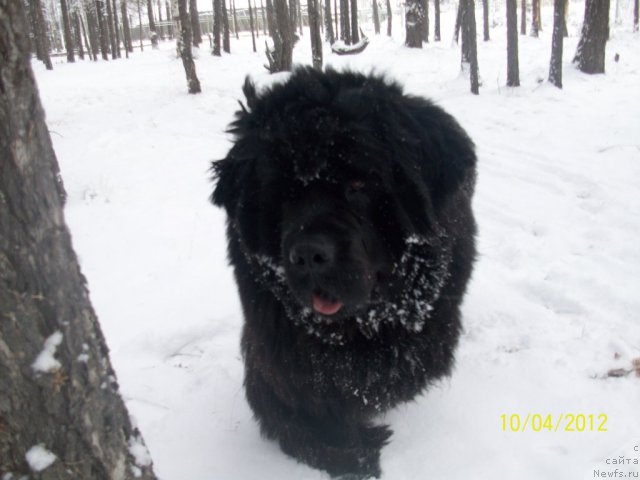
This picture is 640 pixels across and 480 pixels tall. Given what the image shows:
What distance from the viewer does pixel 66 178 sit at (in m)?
6.70

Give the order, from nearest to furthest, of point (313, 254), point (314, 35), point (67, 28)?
point (313, 254), point (314, 35), point (67, 28)

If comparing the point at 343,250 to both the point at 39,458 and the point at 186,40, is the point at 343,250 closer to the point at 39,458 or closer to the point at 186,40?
the point at 39,458

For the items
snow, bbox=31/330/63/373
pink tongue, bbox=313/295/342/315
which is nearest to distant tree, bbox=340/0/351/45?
pink tongue, bbox=313/295/342/315

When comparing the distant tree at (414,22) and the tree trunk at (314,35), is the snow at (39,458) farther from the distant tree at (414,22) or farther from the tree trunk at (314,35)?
the distant tree at (414,22)

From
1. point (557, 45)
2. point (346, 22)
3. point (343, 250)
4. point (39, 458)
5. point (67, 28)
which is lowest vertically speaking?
point (39, 458)

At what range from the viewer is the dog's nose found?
6.19 ft

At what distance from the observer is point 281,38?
12.3 metres

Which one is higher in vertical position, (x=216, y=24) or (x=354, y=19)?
(x=216, y=24)

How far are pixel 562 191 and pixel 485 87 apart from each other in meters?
7.72

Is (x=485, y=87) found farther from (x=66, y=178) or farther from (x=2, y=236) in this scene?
(x=2, y=236)

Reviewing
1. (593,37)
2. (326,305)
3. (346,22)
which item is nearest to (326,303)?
(326,305)

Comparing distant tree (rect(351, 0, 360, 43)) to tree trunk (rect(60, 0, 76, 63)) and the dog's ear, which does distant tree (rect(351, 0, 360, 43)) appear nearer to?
tree trunk (rect(60, 0, 76, 63))

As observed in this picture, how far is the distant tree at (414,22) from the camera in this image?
22.8 m

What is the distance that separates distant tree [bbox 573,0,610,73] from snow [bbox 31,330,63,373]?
14.6 metres
